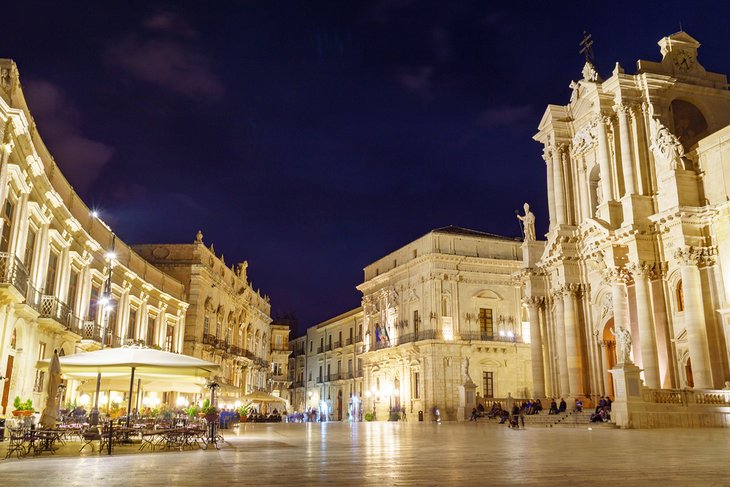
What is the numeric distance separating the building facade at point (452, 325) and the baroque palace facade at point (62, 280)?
533 inches

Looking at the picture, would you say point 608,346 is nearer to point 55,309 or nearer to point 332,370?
A: point 55,309

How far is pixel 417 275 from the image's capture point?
48000mm

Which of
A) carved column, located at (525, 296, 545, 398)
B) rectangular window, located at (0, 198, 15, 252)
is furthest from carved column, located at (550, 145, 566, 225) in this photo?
rectangular window, located at (0, 198, 15, 252)

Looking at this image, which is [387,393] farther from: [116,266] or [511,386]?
[116,266]

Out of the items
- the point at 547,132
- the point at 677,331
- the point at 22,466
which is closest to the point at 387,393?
the point at 547,132

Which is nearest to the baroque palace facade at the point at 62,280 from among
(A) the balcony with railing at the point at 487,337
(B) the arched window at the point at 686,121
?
(A) the balcony with railing at the point at 487,337

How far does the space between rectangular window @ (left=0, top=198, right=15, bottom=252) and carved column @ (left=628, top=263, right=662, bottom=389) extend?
68.8ft

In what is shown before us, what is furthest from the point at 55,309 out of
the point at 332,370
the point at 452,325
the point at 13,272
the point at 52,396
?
the point at 332,370

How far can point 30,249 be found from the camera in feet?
68.2

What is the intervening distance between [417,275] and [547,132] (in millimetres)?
17678

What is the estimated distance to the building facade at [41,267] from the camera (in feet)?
57.5

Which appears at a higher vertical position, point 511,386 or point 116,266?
point 116,266

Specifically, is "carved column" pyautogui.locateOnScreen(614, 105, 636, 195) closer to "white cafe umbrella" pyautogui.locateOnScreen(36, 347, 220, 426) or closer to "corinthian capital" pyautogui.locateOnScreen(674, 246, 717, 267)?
"corinthian capital" pyautogui.locateOnScreen(674, 246, 717, 267)

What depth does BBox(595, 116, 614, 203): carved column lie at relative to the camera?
2716cm
